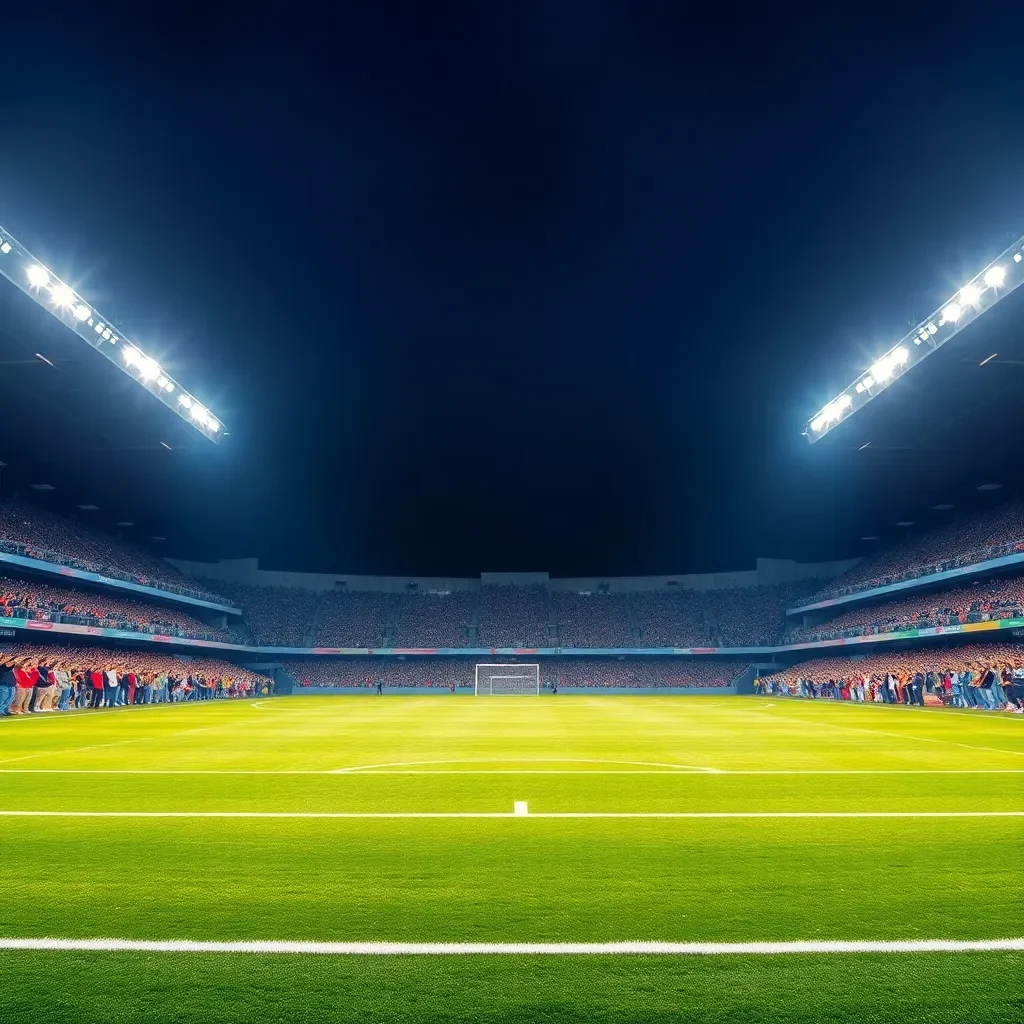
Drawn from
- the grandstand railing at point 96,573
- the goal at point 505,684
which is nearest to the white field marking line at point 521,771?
the grandstand railing at point 96,573

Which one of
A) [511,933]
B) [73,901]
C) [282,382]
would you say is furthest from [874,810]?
[282,382]

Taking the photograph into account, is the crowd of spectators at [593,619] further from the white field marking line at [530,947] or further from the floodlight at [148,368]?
the white field marking line at [530,947]

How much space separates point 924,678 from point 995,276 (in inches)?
775

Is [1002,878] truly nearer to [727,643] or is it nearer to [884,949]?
[884,949]

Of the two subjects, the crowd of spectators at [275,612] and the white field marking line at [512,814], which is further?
the crowd of spectators at [275,612]

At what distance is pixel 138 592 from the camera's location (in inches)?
1956

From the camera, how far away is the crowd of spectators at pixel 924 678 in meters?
28.6

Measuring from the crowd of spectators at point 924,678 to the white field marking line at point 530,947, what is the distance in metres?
27.4

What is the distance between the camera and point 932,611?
1746 inches

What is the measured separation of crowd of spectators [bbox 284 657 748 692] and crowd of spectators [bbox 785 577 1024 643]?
905cm

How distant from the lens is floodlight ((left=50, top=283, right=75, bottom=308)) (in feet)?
77.3

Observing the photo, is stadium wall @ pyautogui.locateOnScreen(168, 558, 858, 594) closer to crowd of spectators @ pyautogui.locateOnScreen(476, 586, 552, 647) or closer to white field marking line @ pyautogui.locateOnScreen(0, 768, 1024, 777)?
crowd of spectators @ pyautogui.locateOnScreen(476, 586, 552, 647)

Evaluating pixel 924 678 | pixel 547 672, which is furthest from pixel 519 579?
pixel 924 678

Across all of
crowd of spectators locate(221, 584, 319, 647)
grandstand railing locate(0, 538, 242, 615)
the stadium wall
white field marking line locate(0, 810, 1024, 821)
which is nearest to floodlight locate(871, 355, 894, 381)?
white field marking line locate(0, 810, 1024, 821)
